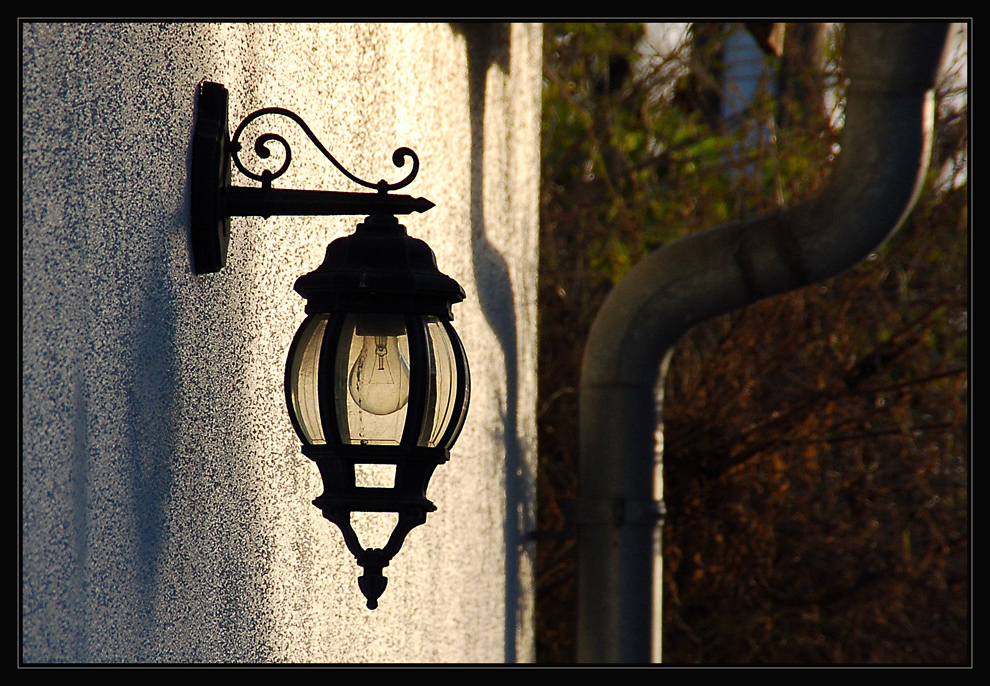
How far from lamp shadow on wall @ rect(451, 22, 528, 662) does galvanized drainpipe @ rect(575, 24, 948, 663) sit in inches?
12.8

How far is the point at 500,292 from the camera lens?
466cm

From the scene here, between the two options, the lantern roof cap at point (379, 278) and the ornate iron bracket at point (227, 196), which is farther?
the ornate iron bracket at point (227, 196)

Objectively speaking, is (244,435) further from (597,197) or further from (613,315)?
(597,197)

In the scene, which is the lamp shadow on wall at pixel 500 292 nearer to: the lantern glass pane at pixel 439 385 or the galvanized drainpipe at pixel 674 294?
the galvanized drainpipe at pixel 674 294

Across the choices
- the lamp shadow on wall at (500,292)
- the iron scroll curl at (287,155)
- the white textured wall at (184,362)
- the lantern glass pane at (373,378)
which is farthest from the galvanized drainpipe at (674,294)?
the lantern glass pane at (373,378)

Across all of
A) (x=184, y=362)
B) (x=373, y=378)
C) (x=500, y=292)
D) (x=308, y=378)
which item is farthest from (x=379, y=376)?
(x=500, y=292)

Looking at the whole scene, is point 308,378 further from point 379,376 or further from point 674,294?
point 674,294

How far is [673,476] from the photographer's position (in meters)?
6.23

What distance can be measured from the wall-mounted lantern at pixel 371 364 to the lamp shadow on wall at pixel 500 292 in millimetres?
2275

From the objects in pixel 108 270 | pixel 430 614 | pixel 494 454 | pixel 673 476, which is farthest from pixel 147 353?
pixel 673 476

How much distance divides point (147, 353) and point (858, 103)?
12.1ft

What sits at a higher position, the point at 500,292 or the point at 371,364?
the point at 500,292

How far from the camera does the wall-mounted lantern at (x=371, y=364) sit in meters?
1.80

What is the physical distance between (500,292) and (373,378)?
9.41 feet
